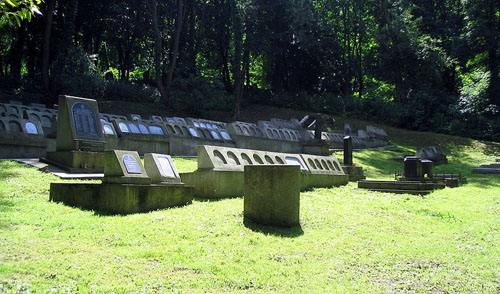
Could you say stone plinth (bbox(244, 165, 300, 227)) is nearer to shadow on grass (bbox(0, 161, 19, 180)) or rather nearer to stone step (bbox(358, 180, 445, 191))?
shadow on grass (bbox(0, 161, 19, 180))

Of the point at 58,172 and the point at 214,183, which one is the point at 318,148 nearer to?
the point at 214,183

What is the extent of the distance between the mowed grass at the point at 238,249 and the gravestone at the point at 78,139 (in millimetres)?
2152

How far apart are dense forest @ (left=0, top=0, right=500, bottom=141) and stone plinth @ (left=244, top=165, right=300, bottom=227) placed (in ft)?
66.6

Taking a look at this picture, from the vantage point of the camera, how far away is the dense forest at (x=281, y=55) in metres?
29.3

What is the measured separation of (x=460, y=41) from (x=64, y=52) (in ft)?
106

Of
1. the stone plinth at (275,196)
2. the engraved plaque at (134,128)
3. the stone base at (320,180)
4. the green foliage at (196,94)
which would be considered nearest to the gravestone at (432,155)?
the stone base at (320,180)

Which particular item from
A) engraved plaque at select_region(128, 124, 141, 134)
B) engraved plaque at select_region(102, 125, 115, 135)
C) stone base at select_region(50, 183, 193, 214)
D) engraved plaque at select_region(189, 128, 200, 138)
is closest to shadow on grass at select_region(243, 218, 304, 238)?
stone base at select_region(50, 183, 193, 214)

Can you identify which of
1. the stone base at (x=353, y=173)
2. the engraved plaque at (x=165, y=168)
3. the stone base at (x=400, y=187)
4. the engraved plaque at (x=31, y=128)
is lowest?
the stone base at (x=400, y=187)

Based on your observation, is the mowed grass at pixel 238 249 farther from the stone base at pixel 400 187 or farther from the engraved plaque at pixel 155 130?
the engraved plaque at pixel 155 130

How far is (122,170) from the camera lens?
26.0ft

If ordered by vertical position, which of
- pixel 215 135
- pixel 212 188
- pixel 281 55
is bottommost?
pixel 212 188

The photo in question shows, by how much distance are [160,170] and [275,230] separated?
3192 mm

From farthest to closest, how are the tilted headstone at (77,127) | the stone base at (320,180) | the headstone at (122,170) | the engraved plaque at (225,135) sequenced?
the engraved plaque at (225,135) < the tilted headstone at (77,127) < the stone base at (320,180) < the headstone at (122,170)

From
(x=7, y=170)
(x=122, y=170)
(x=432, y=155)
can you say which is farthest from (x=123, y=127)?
(x=432, y=155)
